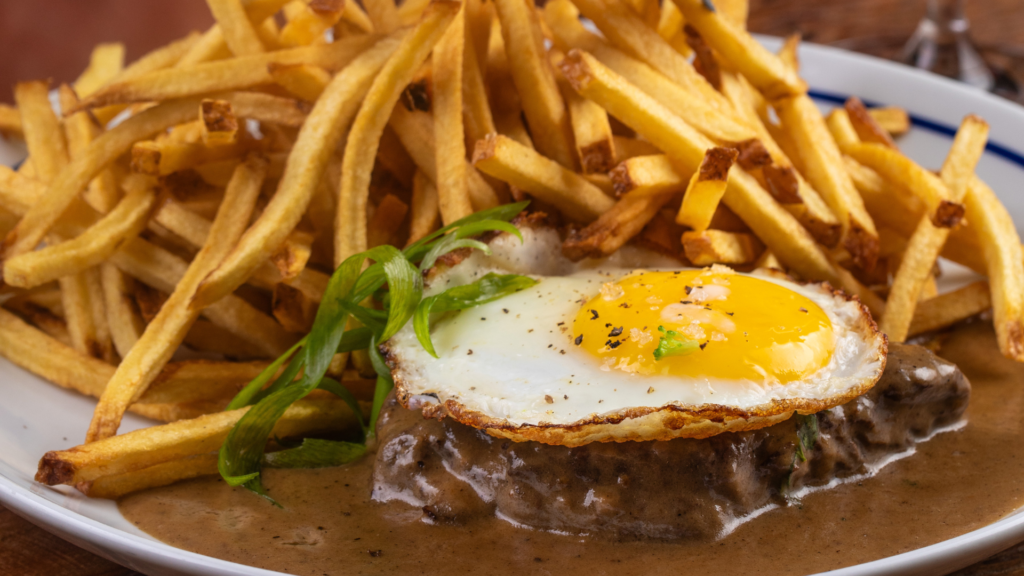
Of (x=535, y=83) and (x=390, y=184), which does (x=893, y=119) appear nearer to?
(x=535, y=83)

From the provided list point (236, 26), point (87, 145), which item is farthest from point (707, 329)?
point (87, 145)

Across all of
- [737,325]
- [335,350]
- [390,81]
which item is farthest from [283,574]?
[390,81]

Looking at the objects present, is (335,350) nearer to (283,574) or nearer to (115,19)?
(283,574)

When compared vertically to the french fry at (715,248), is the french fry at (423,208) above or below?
above

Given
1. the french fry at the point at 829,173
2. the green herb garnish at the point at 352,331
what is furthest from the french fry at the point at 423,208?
the french fry at the point at 829,173

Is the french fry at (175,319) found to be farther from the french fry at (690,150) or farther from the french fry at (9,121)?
the french fry at (9,121)

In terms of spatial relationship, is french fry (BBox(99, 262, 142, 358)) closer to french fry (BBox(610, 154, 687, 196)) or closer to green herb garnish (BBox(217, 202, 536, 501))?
green herb garnish (BBox(217, 202, 536, 501))
